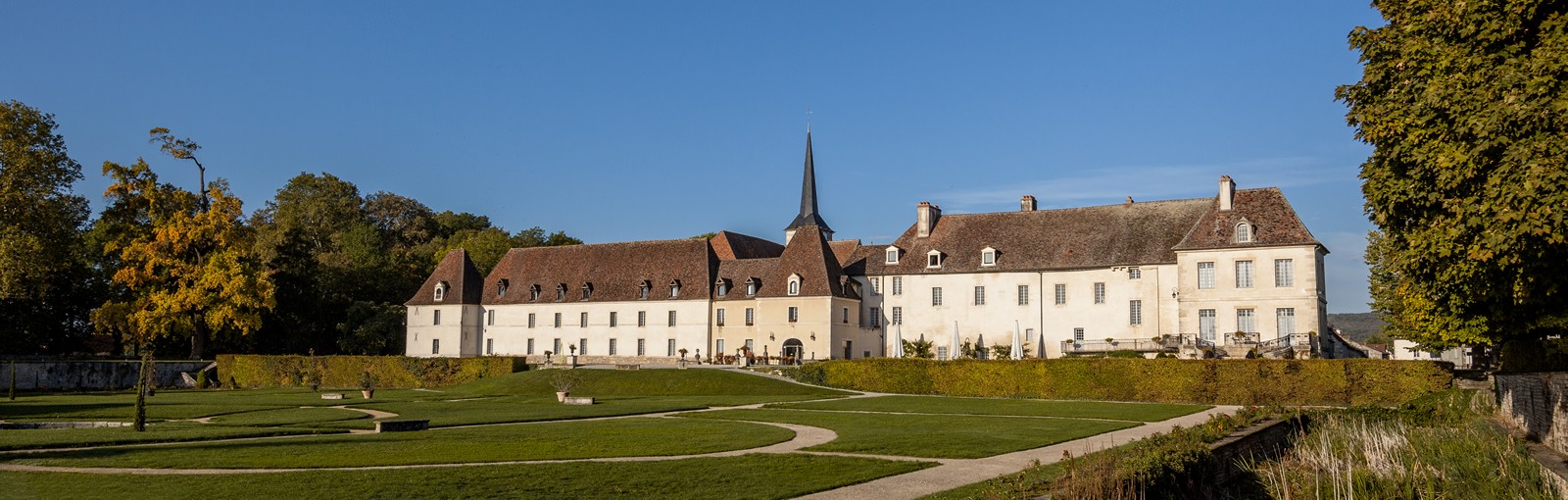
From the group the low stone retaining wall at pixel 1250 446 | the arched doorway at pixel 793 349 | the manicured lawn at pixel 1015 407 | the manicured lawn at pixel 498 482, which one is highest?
the arched doorway at pixel 793 349

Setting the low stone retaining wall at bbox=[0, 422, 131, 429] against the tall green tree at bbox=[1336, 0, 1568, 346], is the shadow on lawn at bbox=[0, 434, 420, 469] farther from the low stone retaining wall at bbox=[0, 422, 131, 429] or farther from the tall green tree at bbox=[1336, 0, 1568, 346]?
the tall green tree at bbox=[1336, 0, 1568, 346]

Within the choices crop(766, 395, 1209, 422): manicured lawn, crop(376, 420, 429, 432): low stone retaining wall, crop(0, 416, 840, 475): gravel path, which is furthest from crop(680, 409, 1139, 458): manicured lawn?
crop(376, 420, 429, 432): low stone retaining wall

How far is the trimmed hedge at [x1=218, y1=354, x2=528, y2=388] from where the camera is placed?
172 feet

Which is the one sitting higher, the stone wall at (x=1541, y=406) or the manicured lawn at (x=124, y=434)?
the stone wall at (x=1541, y=406)

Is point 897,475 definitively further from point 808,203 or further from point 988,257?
point 808,203

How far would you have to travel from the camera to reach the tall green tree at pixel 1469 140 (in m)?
13.7

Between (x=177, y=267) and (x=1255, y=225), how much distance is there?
53.2 metres

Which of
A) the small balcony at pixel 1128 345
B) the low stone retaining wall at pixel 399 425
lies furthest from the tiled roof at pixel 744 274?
the low stone retaining wall at pixel 399 425

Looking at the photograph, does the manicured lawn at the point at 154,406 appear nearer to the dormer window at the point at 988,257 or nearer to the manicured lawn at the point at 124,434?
the manicured lawn at the point at 124,434

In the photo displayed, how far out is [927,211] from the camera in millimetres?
62469

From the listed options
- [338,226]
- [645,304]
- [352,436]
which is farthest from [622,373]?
[338,226]

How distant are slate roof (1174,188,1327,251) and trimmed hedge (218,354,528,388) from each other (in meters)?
32.8

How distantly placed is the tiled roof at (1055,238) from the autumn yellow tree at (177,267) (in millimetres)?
33692

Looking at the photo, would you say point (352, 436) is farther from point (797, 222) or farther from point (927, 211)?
point (797, 222)
